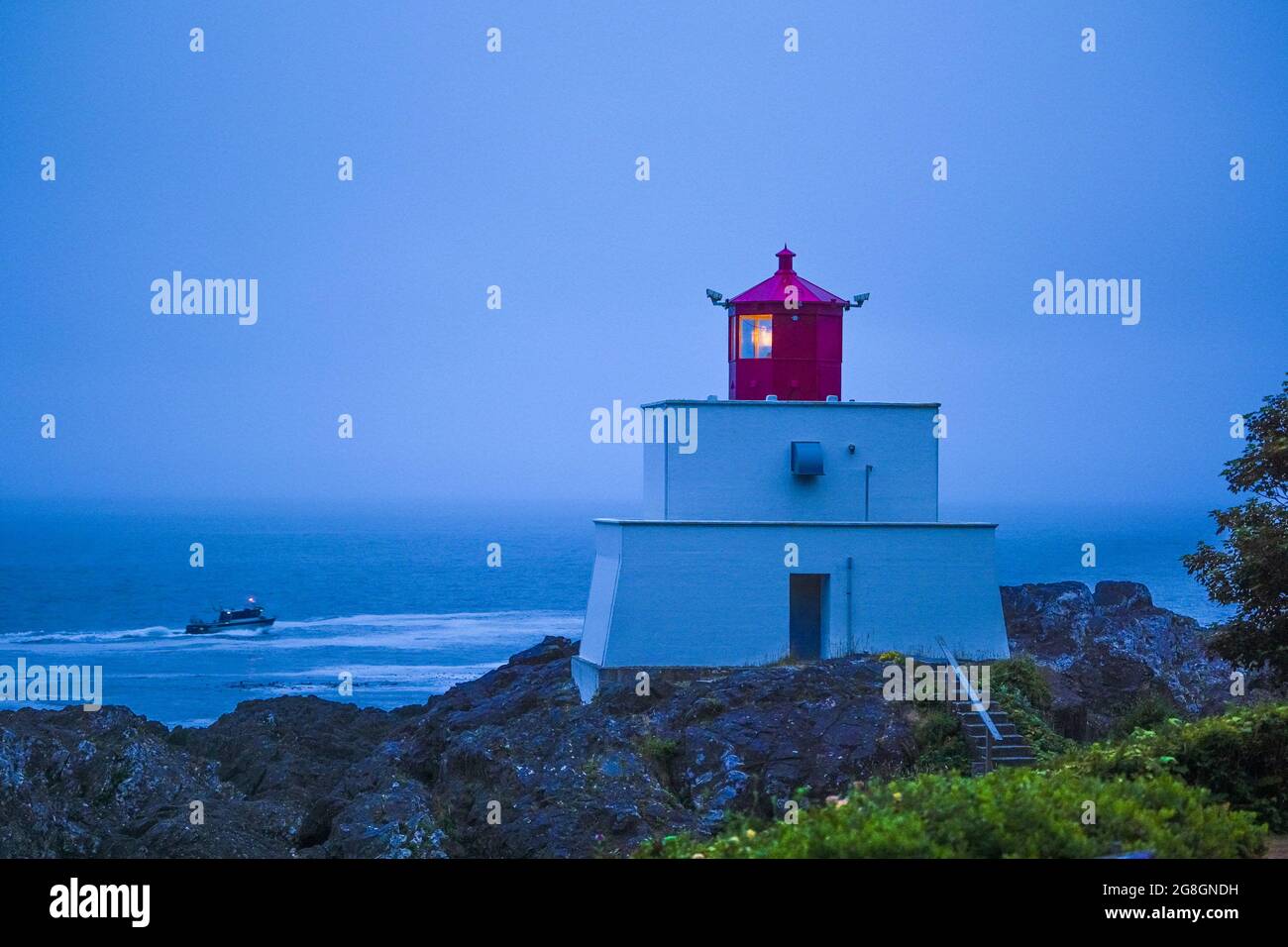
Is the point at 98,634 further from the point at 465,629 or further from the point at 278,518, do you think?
the point at 278,518

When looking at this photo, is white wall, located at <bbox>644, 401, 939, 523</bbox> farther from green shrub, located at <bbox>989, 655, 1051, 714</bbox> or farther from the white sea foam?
the white sea foam

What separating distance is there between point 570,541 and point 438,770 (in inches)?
3558

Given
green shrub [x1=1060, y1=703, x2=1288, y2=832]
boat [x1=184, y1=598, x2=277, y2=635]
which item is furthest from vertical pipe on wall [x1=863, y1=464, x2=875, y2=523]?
boat [x1=184, y1=598, x2=277, y2=635]

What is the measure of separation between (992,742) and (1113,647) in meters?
16.3

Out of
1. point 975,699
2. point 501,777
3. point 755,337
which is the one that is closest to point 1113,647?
point 755,337

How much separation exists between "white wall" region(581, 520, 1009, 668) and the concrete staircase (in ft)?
13.0

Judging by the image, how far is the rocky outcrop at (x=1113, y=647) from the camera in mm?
28225

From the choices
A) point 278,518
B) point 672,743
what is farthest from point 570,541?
point 672,743

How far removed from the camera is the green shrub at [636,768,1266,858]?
8.84 metres

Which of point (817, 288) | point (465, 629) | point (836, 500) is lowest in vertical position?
point (465, 629)

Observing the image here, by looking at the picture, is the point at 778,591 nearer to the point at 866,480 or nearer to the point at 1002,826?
the point at 866,480

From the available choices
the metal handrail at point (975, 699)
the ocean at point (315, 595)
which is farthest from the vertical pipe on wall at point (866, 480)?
the ocean at point (315, 595)

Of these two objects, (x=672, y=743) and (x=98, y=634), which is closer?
(x=672, y=743)
